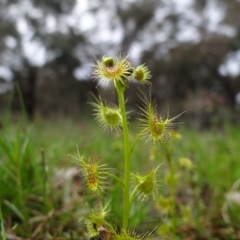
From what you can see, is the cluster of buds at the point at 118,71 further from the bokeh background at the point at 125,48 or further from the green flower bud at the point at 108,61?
the bokeh background at the point at 125,48

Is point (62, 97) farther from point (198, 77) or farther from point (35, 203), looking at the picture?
point (35, 203)

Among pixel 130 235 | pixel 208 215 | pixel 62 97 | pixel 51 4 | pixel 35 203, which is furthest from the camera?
pixel 62 97

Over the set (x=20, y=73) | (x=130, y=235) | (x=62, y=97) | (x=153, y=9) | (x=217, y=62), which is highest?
(x=130, y=235)

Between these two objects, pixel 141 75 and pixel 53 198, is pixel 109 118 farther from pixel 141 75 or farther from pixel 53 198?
pixel 53 198

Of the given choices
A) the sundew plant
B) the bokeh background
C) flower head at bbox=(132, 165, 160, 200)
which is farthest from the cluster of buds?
the bokeh background

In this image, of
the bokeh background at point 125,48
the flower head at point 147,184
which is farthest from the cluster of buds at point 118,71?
the bokeh background at point 125,48

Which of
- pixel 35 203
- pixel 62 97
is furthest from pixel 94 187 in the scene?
pixel 62 97

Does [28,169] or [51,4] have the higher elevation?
[28,169]
